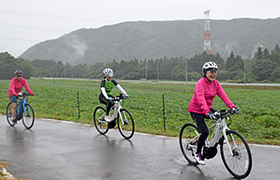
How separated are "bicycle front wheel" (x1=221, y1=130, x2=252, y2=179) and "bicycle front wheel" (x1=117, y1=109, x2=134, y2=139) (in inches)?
132

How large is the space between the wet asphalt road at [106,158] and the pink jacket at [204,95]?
1201 mm

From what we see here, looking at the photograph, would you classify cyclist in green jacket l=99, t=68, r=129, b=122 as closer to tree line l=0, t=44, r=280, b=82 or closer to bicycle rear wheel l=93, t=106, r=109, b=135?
bicycle rear wheel l=93, t=106, r=109, b=135

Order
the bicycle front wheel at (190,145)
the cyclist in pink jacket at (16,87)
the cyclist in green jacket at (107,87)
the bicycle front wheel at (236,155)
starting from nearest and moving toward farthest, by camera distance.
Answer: the bicycle front wheel at (236,155) → the bicycle front wheel at (190,145) → the cyclist in green jacket at (107,87) → the cyclist in pink jacket at (16,87)

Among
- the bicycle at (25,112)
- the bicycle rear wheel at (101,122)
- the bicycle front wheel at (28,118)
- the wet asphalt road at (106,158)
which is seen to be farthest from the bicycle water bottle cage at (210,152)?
the bicycle front wheel at (28,118)

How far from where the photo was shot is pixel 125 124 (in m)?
7.86

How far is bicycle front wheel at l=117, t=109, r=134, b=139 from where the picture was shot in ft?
25.5

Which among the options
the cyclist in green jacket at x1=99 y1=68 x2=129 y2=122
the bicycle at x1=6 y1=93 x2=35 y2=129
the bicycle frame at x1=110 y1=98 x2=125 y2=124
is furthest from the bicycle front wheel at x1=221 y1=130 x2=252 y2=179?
the bicycle at x1=6 y1=93 x2=35 y2=129

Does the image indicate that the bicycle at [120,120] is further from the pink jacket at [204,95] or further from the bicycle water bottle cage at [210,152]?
the bicycle water bottle cage at [210,152]

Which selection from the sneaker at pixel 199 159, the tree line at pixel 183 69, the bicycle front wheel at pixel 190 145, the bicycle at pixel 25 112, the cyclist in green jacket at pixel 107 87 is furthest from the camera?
the tree line at pixel 183 69

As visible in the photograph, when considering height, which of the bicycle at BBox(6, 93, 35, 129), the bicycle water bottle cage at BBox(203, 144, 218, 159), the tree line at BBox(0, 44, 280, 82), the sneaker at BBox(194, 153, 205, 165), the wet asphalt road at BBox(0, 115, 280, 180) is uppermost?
the tree line at BBox(0, 44, 280, 82)

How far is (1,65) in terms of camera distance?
105 m

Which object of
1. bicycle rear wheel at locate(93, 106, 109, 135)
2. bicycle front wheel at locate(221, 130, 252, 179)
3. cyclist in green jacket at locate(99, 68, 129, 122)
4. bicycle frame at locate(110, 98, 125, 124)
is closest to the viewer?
bicycle front wheel at locate(221, 130, 252, 179)

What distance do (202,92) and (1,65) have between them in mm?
113975

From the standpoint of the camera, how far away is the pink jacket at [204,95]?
4.98 meters
